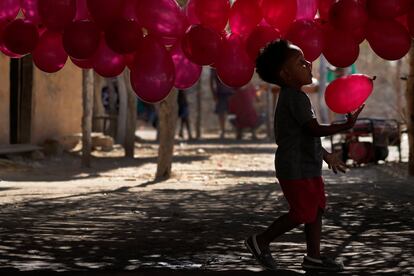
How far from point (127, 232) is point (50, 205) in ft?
6.56

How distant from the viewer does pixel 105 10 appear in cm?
539

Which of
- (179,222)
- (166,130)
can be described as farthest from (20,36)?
(166,130)

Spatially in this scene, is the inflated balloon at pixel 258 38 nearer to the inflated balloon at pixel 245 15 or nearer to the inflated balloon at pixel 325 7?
the inflated balloon at pixel 245 15

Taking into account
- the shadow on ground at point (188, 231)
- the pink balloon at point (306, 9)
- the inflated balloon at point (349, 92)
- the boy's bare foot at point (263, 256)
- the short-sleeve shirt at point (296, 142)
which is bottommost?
the shadow on ground at point (188, 231)

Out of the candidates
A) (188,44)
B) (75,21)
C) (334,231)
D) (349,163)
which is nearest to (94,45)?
(75,21)

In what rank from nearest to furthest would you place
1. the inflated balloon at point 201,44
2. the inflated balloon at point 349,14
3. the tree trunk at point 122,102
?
the inflated balloon at point 349,14, the inflated balloon at point 201,44, the tree trunk at point 122,102

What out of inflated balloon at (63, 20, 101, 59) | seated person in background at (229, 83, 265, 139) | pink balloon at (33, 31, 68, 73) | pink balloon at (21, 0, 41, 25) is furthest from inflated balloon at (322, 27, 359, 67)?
seated person in background at (229, 83, 265, 139)

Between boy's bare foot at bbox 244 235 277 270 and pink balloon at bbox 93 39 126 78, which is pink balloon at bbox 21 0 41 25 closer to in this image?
pink balloon at bbox 93 39 126 78

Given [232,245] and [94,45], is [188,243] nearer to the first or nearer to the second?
[232,245]

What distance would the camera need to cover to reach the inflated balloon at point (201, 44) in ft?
18.5

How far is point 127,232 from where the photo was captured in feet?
20.7

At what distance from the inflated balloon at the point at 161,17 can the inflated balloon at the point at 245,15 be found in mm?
435

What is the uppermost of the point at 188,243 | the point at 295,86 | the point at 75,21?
the point at 75,21

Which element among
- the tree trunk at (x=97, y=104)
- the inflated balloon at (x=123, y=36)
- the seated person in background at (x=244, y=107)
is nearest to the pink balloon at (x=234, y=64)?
the inflated balloon at (x=123, y=36)
